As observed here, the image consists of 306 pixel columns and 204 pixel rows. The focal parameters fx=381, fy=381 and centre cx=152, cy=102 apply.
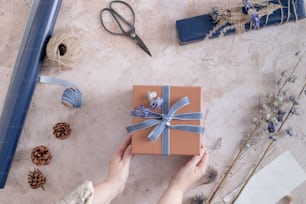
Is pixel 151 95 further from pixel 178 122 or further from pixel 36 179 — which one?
pixel 36 179

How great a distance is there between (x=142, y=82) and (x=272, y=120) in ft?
1.07

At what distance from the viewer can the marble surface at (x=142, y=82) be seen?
0.94 meters

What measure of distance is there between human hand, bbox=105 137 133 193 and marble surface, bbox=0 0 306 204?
5 cm

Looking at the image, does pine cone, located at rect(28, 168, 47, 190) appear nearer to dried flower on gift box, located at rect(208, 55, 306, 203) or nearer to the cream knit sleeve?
the cream knit sleeve

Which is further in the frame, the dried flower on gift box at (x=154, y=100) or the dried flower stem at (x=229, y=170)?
the dried flower stem at (x=229, y=170)

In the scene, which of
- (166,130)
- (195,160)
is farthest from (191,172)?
(166,130)

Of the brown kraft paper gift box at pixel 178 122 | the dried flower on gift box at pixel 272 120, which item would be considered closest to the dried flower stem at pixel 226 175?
the dried flower on gift box at pixel 272 120

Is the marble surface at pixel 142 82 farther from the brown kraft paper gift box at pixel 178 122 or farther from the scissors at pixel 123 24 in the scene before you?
the brown kraft paper gift box at pixel 178 122

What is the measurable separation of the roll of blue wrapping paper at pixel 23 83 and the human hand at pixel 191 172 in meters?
0.39

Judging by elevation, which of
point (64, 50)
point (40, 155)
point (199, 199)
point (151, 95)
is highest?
point (64, 50)

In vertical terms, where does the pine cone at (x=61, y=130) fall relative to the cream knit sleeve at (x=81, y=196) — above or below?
above

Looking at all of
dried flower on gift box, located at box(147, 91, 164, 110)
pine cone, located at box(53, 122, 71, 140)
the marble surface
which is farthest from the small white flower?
pine cone, located at box(53, 122, 71, 140)

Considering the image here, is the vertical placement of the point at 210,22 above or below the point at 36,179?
above

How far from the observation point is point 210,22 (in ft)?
3.02
